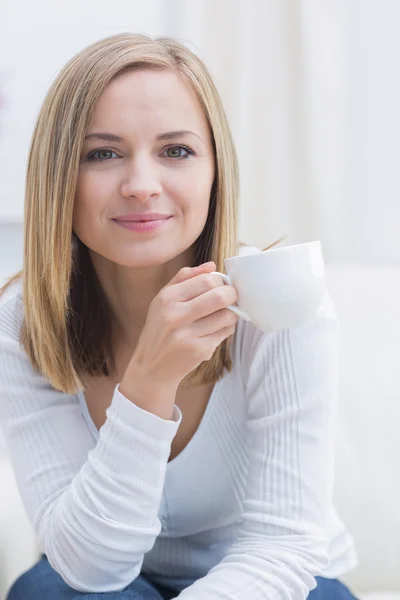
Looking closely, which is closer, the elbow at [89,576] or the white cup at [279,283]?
the white cup at [279,283]

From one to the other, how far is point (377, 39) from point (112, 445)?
4.01 feet

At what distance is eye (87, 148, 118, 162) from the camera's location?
96 cm

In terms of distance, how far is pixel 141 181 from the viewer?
908mm

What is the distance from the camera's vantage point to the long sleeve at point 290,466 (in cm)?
89

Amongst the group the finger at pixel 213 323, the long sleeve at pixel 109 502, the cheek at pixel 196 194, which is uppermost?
the cheek at pixel 196 194

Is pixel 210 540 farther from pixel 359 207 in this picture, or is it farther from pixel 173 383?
pixel 359 207

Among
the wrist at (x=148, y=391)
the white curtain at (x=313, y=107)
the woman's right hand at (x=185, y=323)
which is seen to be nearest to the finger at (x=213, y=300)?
the woman's right hand at (x=185, y=323)

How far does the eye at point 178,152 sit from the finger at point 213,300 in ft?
0.78

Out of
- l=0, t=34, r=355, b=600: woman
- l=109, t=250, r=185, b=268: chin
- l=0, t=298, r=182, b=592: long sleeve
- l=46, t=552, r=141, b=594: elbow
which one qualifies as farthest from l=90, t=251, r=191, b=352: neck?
l=46, t=552, r=141, b=594: elbow

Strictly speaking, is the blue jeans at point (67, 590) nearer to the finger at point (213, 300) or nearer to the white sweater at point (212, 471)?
the white sweater at point (212, 471)

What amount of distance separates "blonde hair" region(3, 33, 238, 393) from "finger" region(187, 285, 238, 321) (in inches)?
8.8

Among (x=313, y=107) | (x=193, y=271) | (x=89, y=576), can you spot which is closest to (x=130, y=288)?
(x=193, y=271)

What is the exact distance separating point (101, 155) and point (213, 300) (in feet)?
0.96

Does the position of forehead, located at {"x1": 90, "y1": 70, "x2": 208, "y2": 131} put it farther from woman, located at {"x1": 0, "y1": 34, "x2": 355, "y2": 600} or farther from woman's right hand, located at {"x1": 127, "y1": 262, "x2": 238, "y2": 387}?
woman's right hand, located at {"x1": 127, "y1": 262, "x2": 238, "y2": 387}
